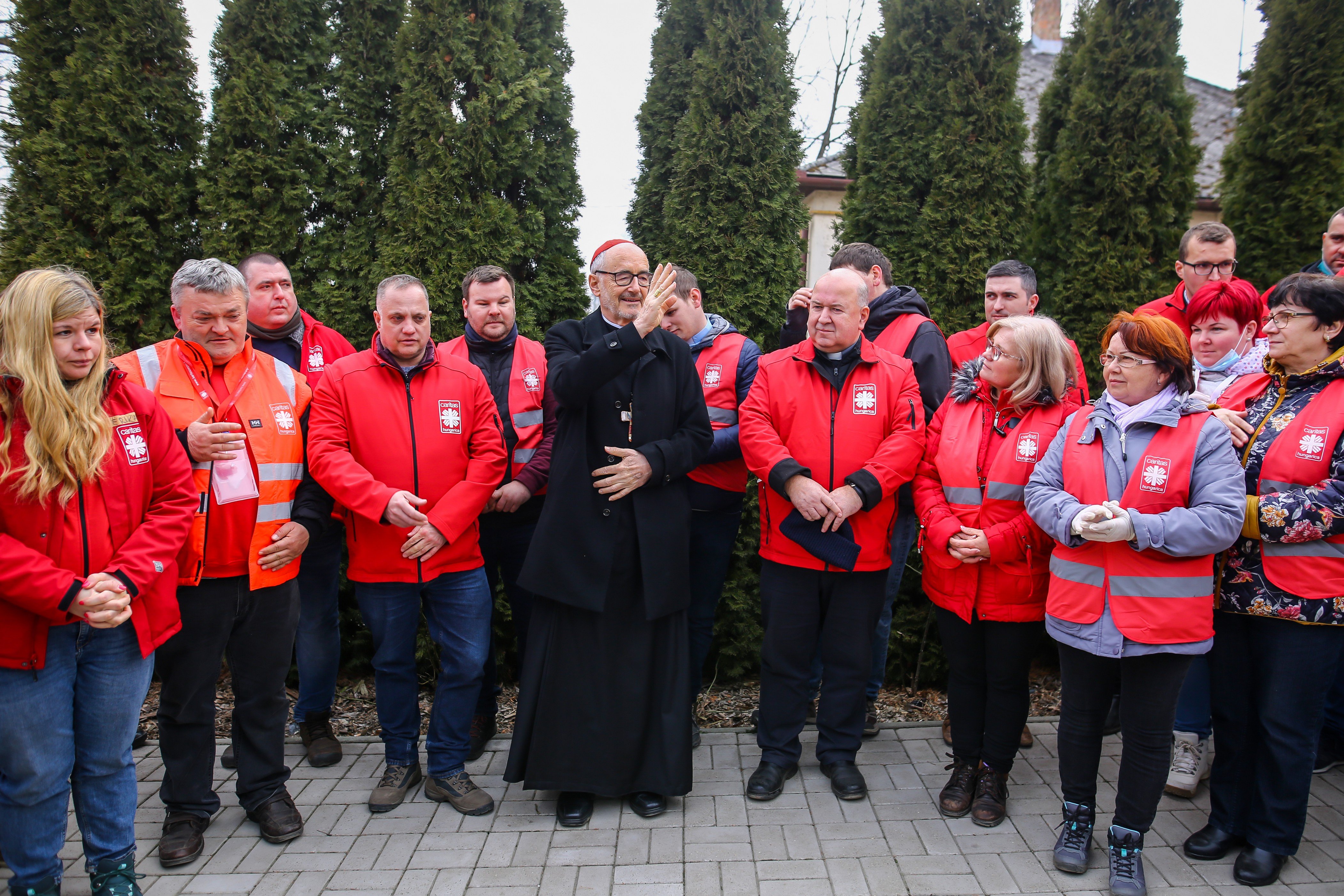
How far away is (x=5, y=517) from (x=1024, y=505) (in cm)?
357

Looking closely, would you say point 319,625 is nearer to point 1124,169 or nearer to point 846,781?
point 846,781

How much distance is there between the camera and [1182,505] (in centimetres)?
295

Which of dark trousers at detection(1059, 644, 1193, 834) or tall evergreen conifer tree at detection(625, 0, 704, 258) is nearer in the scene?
dark trousers at detection(1059, 644, 1193, 834)

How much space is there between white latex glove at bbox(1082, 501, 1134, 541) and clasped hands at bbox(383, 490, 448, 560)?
2.50 metres

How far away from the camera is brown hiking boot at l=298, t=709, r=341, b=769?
4090 mm

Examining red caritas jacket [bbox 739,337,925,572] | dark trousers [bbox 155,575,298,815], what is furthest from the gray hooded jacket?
dark trousers [bbox 155,575,298,815]

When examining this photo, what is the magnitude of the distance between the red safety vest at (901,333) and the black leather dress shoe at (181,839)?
3672 mm

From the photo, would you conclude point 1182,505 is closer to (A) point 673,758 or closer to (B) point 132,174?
(A) point 673,758

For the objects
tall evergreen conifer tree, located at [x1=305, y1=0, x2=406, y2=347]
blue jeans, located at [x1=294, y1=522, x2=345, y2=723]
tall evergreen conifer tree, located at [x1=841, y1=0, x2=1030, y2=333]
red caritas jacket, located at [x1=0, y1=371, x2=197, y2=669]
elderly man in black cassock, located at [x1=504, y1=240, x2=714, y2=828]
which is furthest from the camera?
tall evergreen conifer tree, located at [x1=841, y1=0, x2=1030, y2=333]

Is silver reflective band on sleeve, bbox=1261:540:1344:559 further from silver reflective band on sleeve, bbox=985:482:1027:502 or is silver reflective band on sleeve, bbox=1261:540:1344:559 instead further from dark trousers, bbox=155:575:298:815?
dark trousers, bbox=155:575:298:815

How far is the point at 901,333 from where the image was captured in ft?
13.9

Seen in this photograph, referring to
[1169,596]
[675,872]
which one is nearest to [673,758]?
[675,872]

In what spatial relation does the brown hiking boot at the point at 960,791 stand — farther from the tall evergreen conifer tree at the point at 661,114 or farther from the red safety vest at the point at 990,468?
the tall evergreen conifer tree at the point at 661,114

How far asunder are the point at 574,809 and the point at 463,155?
376cm
